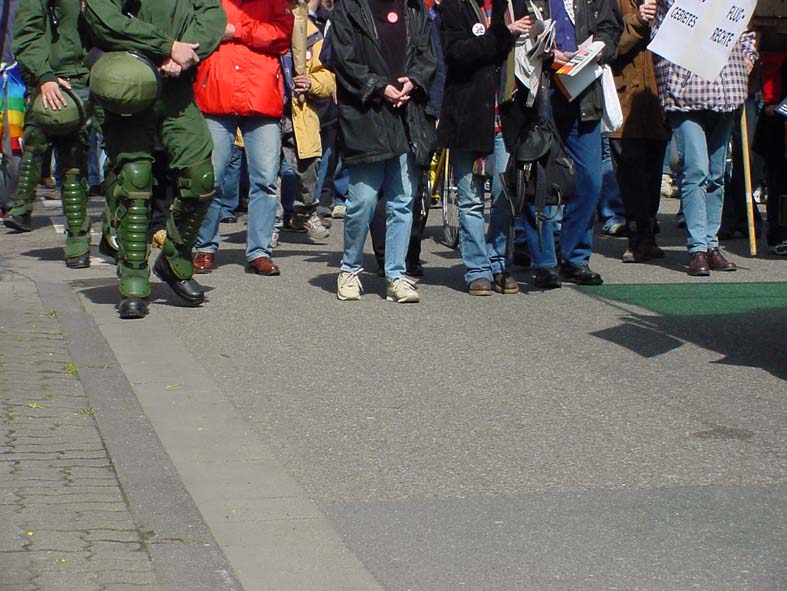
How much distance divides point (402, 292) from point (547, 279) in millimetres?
1094

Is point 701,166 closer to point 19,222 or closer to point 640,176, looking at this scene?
point 640,176

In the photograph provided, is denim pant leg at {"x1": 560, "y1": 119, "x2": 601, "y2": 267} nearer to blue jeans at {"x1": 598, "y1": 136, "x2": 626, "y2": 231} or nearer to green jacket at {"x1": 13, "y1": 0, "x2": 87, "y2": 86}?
blue jeans at {"x1": 598, "y1": 136, "x2": 626, "y2": 231}

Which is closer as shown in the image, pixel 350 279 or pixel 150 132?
pixel 150 132

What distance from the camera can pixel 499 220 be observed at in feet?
30.1

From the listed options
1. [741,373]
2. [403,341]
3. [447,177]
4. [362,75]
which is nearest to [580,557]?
[741,373]

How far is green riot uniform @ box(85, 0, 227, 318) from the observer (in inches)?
309

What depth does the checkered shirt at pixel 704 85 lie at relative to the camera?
962 cm

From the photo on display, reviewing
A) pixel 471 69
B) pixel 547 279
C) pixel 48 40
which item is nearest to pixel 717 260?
pixel 547 279

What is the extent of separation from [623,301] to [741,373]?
2029mm

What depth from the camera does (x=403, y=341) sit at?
768 cm

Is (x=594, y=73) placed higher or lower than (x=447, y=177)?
higher

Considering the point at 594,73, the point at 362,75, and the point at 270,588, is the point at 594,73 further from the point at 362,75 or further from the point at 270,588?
the point at 270,588

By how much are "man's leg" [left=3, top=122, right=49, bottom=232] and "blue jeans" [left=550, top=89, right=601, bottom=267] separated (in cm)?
375

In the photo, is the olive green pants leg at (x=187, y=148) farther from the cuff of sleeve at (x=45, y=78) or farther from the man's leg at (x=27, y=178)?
the man's leg at (x=27, y=178)
